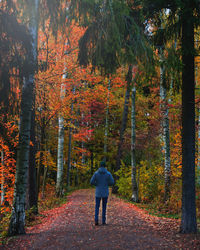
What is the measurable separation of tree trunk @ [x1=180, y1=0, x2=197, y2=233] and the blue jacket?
2.20 metres

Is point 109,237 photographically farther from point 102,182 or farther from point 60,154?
point 60,154

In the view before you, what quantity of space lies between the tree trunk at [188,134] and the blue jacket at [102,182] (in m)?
2.20

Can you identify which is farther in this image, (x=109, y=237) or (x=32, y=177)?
(x=32, y=177)

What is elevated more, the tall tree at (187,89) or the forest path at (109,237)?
the tall tree at (187,89)

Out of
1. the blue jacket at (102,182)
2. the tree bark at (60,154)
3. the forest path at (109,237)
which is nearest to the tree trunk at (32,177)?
the forest path at (109,237)

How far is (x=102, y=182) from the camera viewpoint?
714cm

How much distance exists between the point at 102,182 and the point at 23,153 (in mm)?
2531

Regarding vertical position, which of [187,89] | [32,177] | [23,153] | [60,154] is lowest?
[32,177]

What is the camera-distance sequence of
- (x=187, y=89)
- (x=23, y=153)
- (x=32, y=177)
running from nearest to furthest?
1. (x=23, y=153)
2. (x=187, y=89)
3. (x=32, y=177)

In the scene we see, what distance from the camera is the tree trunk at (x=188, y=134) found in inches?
236

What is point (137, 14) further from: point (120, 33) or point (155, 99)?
point (155, 99)

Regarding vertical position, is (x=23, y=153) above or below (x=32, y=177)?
above

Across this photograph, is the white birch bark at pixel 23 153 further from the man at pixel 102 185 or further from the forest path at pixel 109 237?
the man at pixel 102 185

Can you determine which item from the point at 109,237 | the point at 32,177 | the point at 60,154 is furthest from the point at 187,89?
the point at 60,154
